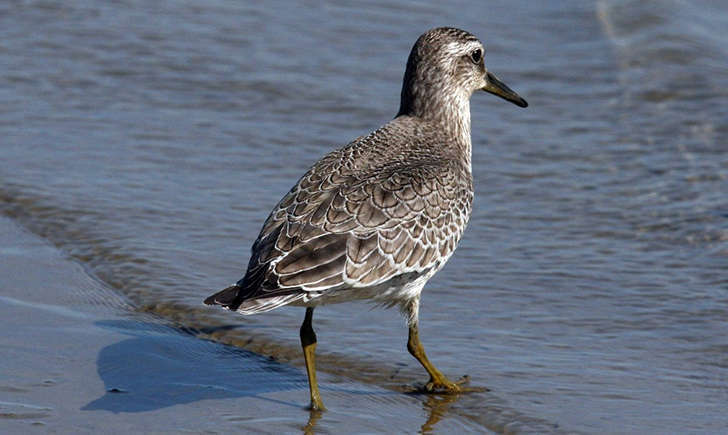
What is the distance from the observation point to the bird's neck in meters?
6.84

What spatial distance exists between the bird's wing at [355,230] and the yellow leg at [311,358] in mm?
490

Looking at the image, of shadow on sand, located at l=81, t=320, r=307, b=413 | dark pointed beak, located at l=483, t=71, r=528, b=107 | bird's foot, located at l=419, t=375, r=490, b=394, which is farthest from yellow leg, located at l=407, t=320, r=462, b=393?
dark pointed beak, located at l=483, t=71, r=528, b=107

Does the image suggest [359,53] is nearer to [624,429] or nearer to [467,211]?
[467,211]

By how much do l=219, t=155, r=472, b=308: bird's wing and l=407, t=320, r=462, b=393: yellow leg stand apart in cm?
43

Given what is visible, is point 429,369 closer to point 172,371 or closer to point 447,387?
point 447,387

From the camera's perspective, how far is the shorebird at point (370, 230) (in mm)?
5422

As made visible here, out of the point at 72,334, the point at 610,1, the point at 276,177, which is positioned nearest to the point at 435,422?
the point at 72,334

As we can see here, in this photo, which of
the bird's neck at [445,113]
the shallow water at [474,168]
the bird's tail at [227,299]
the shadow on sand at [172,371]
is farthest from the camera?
the bird's neck at [445,113]

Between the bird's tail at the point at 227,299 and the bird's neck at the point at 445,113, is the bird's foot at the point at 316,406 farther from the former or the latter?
the bird's neck at the point at 445,113

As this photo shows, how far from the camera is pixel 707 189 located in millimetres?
8883

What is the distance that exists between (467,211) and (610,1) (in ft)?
26.1

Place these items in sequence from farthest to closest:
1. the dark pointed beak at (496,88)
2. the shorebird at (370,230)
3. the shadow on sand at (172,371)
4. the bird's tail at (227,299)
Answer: the dark pointed beak at (496,88) < the shadow on sand at (172,371) < the shorebird at (370,230) < the bird's tail at (227,299)

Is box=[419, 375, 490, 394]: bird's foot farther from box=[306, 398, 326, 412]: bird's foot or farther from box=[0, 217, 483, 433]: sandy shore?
box=[306, 398, 326, 412]: bird's foot

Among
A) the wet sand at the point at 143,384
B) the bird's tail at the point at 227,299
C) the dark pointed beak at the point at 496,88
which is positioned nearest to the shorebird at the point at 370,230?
the bird's tail at the point at 227,299
